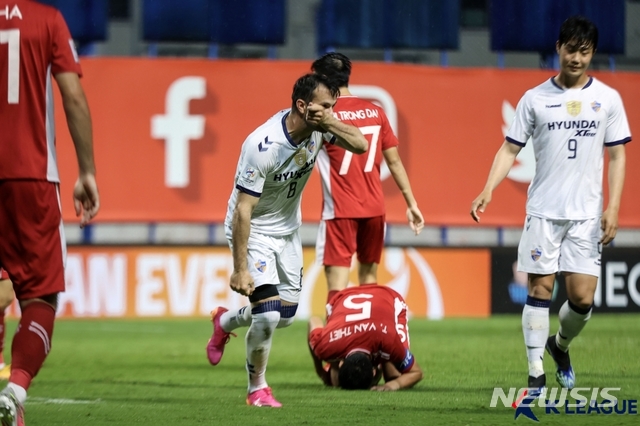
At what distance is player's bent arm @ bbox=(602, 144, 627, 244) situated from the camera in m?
6.38

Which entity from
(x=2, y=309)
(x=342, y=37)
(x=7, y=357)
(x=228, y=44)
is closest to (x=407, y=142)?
(x=342, y=37)

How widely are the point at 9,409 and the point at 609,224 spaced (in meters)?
3.57

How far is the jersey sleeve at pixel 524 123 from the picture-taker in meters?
6.46

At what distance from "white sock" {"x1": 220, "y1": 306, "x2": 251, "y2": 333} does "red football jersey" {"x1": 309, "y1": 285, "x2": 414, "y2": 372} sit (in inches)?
18.9

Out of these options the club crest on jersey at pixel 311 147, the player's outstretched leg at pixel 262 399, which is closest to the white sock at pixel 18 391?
the player's outstretched leg at pixel 262 399

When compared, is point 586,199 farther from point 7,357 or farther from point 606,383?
point 7,357

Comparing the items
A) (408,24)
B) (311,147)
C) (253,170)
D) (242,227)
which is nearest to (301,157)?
(311,147)

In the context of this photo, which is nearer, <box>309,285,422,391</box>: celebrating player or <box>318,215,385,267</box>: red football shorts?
<box>309,285,422,391</box>: celebrating player

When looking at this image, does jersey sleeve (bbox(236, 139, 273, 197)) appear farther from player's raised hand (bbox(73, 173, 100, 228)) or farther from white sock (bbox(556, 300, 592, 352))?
white sock (bbox(556, 300, 592, 352))

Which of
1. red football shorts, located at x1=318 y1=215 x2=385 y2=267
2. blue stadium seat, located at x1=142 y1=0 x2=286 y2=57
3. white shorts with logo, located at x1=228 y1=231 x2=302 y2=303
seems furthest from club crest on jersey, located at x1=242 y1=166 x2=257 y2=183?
blue stadium seat, located at x1=142 y1=0 x2=286 y2=57

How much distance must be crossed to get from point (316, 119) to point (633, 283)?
951 centimetres

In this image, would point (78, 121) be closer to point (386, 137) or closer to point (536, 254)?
point (536, 254)

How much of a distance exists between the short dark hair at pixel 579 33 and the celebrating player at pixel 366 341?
1897mm

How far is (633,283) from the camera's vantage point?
1420 cm
